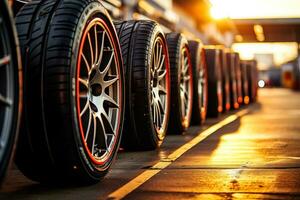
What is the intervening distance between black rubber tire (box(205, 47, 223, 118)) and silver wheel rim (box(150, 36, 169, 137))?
15.9 feet

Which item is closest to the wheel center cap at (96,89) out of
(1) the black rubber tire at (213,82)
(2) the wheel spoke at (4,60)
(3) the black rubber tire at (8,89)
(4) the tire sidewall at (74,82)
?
(4) the tire sidewall at (74,82)

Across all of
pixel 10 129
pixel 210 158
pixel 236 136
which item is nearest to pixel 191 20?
pixel 236 136

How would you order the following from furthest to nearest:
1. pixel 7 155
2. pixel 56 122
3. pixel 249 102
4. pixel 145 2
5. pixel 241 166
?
pixel 249 102 < pixel 145 2 < pixel 241 166 < pixel 56 122 < pixel 7 155

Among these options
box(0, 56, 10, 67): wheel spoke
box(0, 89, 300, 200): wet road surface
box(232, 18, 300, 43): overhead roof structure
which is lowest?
box(0, 89, 300, 200): wet road surface

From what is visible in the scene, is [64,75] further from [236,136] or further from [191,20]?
[191,20]

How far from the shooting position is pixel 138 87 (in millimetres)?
7590

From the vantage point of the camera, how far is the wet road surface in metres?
5.09

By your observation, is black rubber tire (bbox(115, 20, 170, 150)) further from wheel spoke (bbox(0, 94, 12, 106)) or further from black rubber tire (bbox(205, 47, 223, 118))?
black rubber tire (bbox(205, 47, 223, 118))

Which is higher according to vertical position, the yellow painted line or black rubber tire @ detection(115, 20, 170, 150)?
black rubber tire @ detection(115, 20, 170, 150)

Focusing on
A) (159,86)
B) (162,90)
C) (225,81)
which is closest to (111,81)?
(159,86)

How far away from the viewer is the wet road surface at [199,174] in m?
5.09

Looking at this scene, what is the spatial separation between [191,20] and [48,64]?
34.0 meters

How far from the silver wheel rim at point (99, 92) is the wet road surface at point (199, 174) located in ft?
1.14

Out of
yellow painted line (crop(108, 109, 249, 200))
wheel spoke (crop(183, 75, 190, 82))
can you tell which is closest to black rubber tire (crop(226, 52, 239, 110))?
wheel spoke (crop(183, 75, 190, 82))
